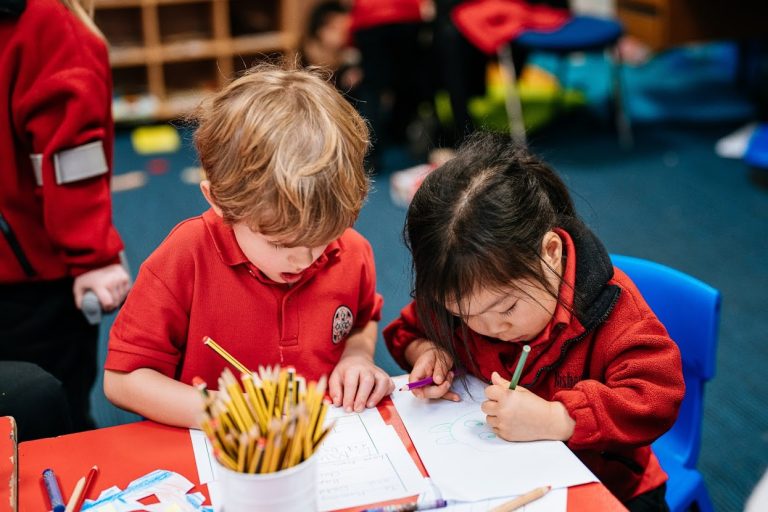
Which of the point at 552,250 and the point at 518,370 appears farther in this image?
the point at 552,250

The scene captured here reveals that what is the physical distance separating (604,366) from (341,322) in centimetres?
38

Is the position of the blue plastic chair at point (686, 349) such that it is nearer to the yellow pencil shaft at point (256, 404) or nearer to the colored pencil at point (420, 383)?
the colored pencil at point (420, 383)

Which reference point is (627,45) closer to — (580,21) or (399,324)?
(580,21)

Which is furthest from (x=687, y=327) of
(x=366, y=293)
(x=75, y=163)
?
(x=75, y=163)

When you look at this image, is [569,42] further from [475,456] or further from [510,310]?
[475,456]

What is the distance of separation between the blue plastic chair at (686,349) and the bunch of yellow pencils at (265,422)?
29.5 inches

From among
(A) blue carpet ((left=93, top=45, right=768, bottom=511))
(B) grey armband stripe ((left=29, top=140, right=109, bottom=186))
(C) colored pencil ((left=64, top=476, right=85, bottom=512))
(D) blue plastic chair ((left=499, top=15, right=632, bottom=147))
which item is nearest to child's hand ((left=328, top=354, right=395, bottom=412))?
(C) colored pencil ((left=64, top=476, right=85, bottom=512))

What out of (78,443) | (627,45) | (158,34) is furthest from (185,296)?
(627,45)

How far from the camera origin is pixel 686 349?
51.6 inches

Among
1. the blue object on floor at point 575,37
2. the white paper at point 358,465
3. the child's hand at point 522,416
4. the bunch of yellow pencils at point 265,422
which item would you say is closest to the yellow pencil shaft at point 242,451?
the bunch of yellow pencils at point 265,422

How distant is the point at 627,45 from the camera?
5410 millimetres

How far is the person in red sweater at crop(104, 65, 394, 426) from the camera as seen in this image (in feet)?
3.23

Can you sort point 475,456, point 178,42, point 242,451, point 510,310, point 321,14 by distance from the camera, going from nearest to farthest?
point 242,451 → point 475,456 → point 510,310 → point 321,14 → point 178,42

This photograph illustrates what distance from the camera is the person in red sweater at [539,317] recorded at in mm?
1007
